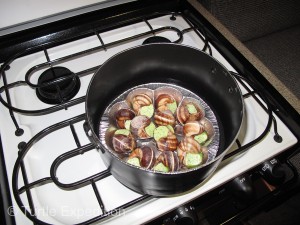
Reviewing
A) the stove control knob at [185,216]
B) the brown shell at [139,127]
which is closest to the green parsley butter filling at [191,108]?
the brown shell at [139,127]

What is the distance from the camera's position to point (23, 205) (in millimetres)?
474

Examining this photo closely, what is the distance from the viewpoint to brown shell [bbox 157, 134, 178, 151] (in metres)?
0.54

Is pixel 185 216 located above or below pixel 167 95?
below

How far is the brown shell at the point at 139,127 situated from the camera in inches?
21.9

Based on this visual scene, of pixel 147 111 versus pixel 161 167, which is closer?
pixel 161 167

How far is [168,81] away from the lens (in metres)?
0.69

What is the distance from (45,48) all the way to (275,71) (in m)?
0.85

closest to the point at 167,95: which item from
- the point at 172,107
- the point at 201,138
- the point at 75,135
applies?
the point at 172,107

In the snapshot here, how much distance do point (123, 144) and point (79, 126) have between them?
0.49ft

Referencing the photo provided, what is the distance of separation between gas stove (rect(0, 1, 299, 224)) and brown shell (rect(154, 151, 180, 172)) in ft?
0.21

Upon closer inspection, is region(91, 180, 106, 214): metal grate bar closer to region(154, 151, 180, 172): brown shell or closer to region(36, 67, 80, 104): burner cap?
region(154, 151, 180, 172): brown shell

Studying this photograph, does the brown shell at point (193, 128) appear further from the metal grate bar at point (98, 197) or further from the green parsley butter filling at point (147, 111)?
the metal grate bar at point (98, 197)

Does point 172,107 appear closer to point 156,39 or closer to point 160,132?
point 160,132

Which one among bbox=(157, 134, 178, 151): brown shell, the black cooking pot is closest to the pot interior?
the black cooking pot
